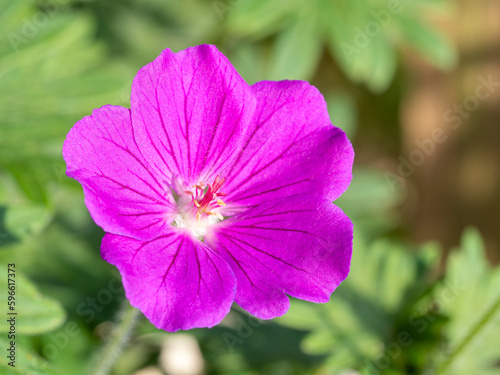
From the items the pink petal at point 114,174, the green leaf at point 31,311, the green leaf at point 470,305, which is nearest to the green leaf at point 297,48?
the green leaf at point 470,305

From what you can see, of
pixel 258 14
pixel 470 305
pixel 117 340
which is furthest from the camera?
pixel 258 14

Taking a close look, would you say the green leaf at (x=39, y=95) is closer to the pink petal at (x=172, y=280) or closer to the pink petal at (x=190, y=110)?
the pink petal at (x=190, y=110)

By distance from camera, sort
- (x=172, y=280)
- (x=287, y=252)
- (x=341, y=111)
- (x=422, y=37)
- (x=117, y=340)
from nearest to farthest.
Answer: (x=172, y=280), (x=287, y=252), (x=117, y=340), (x=422, y=37), (x=341, y=111)

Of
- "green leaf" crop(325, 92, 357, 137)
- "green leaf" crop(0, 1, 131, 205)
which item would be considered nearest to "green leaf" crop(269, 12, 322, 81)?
"green leaf" crop(325, 92, 357, 137)

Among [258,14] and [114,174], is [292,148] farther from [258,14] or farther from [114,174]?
[258,14]

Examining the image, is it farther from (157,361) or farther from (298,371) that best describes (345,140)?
(157,361)

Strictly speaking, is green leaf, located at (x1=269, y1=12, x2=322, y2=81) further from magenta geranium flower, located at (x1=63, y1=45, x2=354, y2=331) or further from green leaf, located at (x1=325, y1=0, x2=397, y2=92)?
magenta geranium flower, located at (x1=63, y1=45, x2=354, y2=331)

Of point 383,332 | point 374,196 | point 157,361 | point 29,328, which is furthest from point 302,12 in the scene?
point 29,328

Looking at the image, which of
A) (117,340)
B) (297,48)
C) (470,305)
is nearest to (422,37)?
(297,48)
